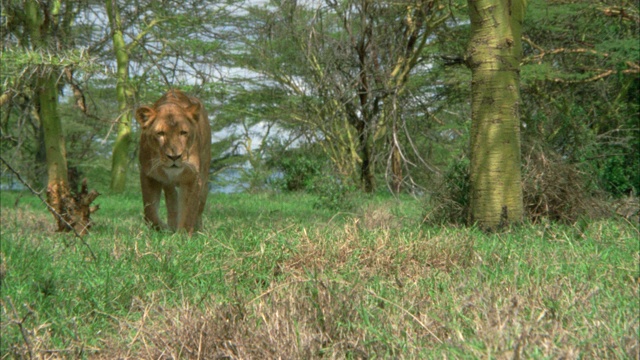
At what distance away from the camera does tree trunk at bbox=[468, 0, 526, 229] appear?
6480 mm

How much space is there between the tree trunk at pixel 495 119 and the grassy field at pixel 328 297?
2.43 feet

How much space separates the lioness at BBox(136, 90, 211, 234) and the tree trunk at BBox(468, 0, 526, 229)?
2797 mm

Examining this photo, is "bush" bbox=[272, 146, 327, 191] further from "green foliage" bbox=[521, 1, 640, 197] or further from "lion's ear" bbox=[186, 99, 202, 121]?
"lion's ear" bbox=[186, 99, 202, 121]

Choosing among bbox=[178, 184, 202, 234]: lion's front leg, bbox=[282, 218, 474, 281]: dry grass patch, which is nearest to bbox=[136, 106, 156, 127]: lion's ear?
bbox=[178, 184, 202, 234]: lion's front leg

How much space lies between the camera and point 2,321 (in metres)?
3.34

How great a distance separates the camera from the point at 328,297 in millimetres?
3402

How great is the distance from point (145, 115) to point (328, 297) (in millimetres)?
4203

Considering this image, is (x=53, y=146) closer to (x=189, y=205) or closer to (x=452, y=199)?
(x=189, y=205)

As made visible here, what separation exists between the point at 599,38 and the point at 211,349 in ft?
35.9

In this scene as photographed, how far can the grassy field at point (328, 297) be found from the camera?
2.96 meters

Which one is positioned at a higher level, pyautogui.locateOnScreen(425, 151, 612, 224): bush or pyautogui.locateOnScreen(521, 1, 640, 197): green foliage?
pyautogui.locateOnScreen(521, 1, 640, 197): green foliage

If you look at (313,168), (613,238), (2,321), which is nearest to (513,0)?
(613,238)

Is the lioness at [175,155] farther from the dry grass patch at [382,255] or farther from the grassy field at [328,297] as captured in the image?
the dry grass patch at [382,255]

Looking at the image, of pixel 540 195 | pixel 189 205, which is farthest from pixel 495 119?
pixel 189 205
